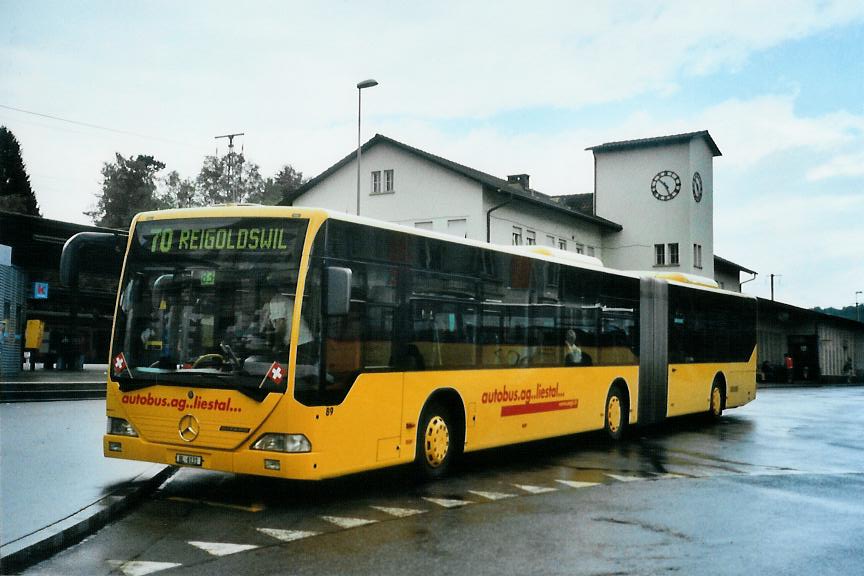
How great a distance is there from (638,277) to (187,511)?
35.0 feet

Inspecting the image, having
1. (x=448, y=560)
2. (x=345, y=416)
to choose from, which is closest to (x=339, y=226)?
(x=345, y=416)

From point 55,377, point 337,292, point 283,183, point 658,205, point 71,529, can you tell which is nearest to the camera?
point 71,529

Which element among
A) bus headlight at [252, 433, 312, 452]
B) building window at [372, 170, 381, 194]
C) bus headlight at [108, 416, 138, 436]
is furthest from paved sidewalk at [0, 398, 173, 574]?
building window at [372, 170, 381, 194]

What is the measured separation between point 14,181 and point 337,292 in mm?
78292

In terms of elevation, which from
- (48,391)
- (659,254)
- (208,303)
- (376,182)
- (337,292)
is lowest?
(48,391)

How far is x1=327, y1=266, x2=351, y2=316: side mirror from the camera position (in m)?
8.80

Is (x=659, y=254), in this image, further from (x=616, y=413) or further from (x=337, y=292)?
(x=337, y=292)

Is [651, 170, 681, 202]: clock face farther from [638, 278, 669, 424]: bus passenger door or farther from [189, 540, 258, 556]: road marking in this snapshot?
[189, 540, 258, 556]: road marking

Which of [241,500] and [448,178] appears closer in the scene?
[241,500]

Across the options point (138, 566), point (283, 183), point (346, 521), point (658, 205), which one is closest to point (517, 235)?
point (658, 205)

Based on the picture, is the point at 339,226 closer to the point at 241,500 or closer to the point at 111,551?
the point at 241,500

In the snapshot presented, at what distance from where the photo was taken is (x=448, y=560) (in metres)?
6.97

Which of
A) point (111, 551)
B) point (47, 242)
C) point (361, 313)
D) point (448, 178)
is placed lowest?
point (111, 551)

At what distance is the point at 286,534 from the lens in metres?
7.88
